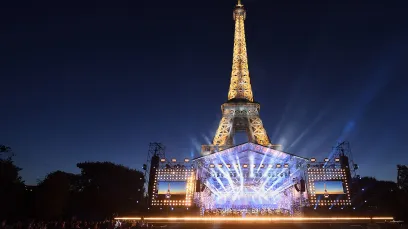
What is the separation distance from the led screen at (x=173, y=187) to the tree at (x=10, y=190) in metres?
13.1

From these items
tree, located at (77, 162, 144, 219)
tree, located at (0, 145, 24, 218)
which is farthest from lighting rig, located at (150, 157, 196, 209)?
tree, located at (0, 145, 24, 218)

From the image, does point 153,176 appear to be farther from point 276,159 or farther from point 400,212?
point 400,212

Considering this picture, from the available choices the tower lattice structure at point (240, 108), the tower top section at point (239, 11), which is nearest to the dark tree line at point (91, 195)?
the tower lattice structure at point (240, 108)

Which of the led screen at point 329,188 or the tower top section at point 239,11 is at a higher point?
the tower top section at point 239,11

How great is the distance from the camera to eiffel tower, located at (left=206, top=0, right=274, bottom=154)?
1553 inches

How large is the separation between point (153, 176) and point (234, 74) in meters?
25.6

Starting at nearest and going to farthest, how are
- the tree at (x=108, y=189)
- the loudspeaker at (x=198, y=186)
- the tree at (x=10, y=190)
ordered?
the tree at (x=10, y=190), the loudspeaker at (x=198, y=186), the tree at (x=108, y=189)

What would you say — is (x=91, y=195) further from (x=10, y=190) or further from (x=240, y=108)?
(x=240, y=108)

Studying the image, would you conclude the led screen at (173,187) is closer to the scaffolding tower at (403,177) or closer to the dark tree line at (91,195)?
the dark tree line at (91,195)

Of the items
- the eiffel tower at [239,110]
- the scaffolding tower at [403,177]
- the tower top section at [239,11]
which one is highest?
the tower top section at [239,11]

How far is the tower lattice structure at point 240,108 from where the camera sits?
131ft

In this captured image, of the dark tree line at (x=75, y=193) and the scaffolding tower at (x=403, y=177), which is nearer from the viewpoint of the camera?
the dark tree line at (x=75, y=193)

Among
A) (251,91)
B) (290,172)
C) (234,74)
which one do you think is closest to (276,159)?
(290,172)

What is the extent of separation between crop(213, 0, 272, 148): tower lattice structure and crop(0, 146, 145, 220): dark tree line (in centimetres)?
1448
